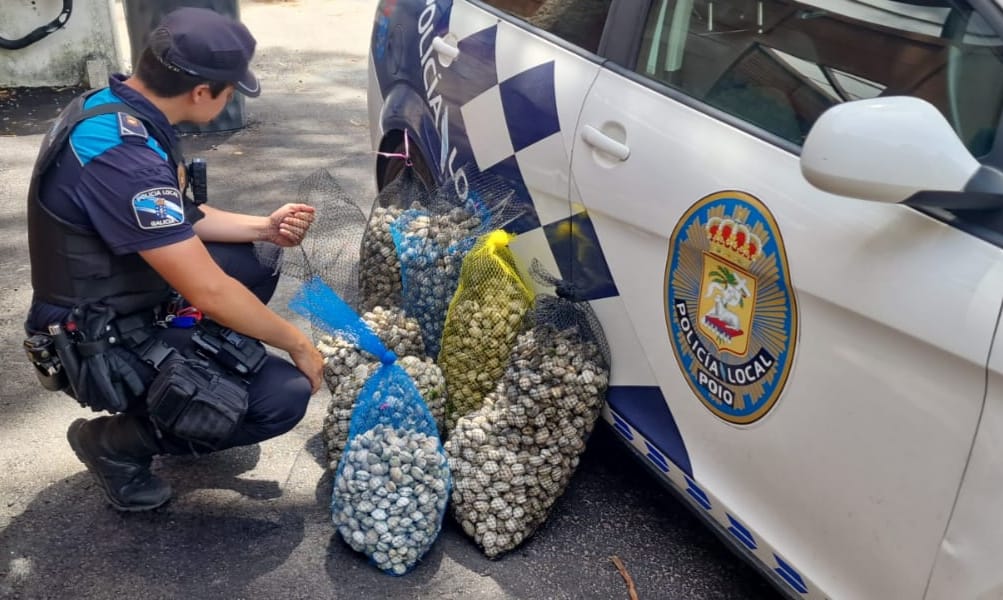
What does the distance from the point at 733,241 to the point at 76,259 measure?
156 centimetres

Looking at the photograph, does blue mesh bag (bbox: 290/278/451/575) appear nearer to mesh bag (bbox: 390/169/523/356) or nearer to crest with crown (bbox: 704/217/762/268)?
mesh bag (bbox: 390/169/523/356)

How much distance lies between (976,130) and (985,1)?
0.76ft

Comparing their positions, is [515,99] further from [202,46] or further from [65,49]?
[65,49]

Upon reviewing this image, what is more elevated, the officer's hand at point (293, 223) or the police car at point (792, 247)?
the police car at point (792, 247)

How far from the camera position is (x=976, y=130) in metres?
1.76

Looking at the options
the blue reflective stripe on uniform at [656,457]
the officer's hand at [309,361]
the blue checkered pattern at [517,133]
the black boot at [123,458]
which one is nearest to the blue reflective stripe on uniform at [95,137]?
the officer's hand at [309,361]

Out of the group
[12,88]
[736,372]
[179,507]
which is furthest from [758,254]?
[12,88]

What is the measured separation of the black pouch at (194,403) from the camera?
95.2 inches

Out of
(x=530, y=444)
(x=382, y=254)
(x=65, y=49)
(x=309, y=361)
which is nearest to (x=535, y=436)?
(x=530, y=444)

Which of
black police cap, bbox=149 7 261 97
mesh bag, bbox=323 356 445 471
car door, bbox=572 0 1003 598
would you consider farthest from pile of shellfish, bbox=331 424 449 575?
black police cap, bbox=149 7 261 97

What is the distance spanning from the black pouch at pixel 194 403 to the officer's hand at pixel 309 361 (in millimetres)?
202

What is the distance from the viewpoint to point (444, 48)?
311cm

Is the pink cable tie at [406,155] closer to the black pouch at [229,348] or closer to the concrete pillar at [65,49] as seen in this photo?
the black pouch at [229,348]

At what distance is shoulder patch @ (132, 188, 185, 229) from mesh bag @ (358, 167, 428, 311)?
0.90m
